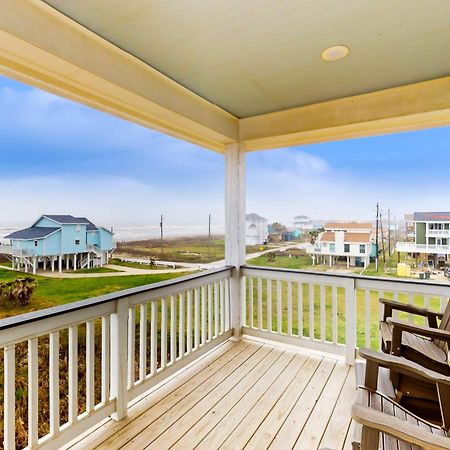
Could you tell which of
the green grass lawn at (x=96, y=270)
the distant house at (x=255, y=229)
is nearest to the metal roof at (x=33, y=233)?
the green grass lawn at (x=96, y=270)

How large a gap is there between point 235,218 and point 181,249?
904 millimetres

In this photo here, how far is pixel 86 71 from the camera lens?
197cm

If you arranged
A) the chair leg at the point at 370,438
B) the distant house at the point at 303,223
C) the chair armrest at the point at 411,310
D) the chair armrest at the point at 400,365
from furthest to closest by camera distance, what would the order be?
the distant house at the point at 303,223 < the chair armrest at the point at 411,310 < the chair armrest at the point at 400,365 < the chair leg at the point at 370,438

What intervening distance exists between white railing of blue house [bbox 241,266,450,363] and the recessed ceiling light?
2.07m

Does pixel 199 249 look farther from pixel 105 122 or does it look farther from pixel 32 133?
pixel 32 133

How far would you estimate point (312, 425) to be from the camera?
213 centimetres

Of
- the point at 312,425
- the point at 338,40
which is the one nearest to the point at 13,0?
the point at 338,40

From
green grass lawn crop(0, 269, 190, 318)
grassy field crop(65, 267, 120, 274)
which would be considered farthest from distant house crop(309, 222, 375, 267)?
grassy field crop(65, 267, 120, 274)

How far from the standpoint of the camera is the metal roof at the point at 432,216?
2854 millimetres

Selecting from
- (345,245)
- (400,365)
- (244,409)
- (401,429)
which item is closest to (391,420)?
(401,429)

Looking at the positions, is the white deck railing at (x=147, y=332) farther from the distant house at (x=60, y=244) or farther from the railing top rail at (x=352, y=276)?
the distant house at (x=60, y=244)

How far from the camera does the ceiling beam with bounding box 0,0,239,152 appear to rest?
1689mm

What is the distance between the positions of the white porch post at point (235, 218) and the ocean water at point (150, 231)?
0.32 meters

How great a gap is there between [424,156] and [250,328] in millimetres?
2650
